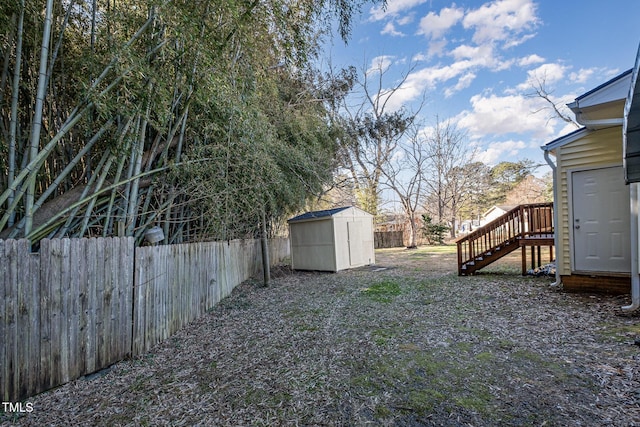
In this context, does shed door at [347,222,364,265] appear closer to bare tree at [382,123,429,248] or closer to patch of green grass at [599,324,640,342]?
patch of green grass at [599,324,640,342]

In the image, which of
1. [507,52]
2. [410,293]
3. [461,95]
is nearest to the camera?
[410,293]

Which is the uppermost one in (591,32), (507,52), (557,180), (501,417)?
(507,52)

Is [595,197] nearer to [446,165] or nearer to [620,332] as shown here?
[620,332]

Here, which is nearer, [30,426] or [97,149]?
[30,426]

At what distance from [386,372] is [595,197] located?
13.8 feet

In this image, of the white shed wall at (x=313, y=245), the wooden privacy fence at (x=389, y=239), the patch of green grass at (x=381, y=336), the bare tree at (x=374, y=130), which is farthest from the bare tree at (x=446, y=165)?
the patch of green grass at (x=381, y=336)

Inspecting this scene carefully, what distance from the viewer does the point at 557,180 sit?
4539 mm

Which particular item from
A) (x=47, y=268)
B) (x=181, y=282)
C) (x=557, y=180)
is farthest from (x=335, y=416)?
(x=557, y=180)

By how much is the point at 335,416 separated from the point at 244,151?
3.33 m

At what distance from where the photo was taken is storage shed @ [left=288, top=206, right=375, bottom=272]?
25.7 feet

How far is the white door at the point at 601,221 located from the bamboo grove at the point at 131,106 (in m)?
4.10

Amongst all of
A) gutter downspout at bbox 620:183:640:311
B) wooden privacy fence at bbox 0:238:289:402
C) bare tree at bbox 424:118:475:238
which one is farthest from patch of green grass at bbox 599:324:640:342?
bare tree at bbox 424:118:475:238

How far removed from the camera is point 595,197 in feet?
13.7

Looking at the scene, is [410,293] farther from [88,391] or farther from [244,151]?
[88,391]
